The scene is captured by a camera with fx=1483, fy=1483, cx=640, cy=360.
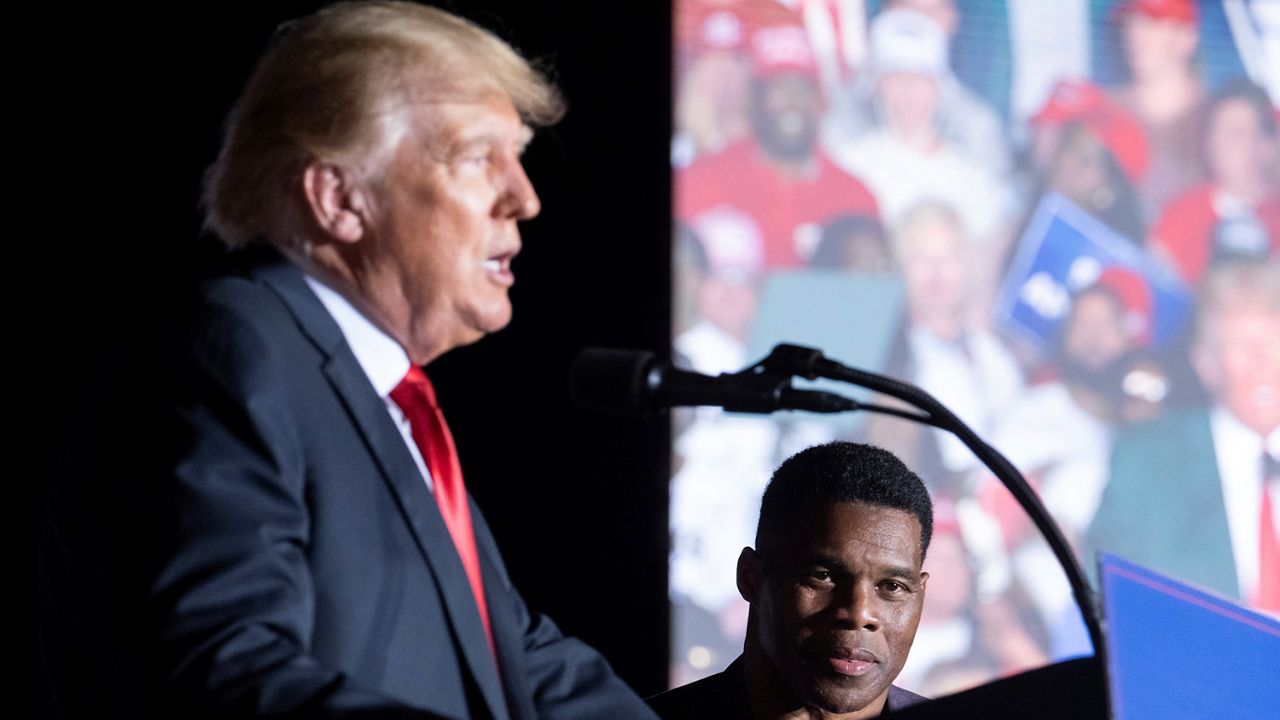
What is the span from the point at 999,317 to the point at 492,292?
2213 mm

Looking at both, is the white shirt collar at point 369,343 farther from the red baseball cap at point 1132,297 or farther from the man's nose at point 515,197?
the red baseball cap at point 1132,297

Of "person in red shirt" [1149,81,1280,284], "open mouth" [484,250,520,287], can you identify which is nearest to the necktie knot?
"open mouth" [484,250,520,287]

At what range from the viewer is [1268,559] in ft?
11.6

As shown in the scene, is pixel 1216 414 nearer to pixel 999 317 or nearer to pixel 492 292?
pixel 999 317

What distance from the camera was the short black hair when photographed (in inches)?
89.6

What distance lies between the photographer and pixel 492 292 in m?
1.55

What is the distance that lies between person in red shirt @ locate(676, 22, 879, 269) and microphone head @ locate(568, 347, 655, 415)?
1943 millimetres

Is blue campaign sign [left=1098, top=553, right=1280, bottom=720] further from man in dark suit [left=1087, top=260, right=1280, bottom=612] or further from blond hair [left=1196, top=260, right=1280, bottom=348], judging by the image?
blond hair [left=1196, top=260, right=1280, bottom=348]

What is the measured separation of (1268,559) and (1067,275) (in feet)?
2.71

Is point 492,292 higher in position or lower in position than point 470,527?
higher

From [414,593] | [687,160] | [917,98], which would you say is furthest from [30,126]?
[414,593]

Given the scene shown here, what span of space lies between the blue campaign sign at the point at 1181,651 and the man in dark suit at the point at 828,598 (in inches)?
33.1

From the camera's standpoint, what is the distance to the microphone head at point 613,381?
1.54 m

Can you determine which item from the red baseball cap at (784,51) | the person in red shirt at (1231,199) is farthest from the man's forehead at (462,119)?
the person in red shirt at (1231,199)
